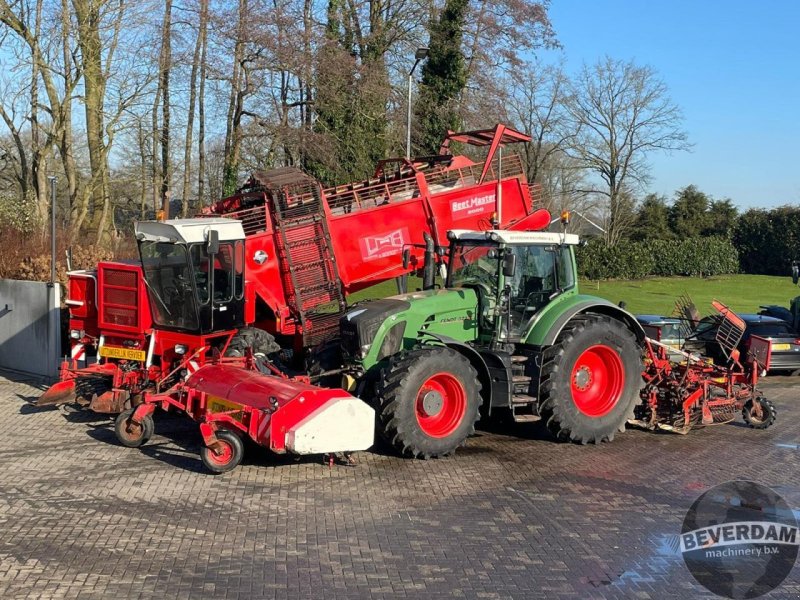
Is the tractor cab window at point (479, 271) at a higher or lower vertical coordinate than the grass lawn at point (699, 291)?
higher

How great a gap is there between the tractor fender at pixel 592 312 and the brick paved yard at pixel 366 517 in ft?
4.27

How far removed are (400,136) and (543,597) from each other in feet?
80.3

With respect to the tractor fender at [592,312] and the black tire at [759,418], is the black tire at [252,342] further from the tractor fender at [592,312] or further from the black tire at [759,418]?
the black tire at [759,418]

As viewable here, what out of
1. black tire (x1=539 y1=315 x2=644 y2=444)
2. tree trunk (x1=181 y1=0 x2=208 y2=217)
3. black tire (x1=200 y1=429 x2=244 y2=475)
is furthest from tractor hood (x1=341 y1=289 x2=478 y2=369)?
tree trunk (x1=181 y1=0 x2=208 y2=217)

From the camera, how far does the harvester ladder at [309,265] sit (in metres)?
12.4

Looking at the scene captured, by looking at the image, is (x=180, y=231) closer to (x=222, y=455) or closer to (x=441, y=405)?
(x=222, y=455)

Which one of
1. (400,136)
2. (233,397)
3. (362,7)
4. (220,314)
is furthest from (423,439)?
(362,7)

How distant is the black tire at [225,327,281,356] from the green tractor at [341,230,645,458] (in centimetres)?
235

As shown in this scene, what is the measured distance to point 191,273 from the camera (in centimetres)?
1115

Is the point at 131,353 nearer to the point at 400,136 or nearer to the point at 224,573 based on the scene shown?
the point at 224,573

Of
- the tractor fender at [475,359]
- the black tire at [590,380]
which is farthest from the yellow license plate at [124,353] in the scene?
the black tire at [590,380]

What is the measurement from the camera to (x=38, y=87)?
70.2ft

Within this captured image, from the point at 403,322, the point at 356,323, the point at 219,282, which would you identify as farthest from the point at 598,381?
the point at 219,282

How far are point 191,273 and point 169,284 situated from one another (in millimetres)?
418
